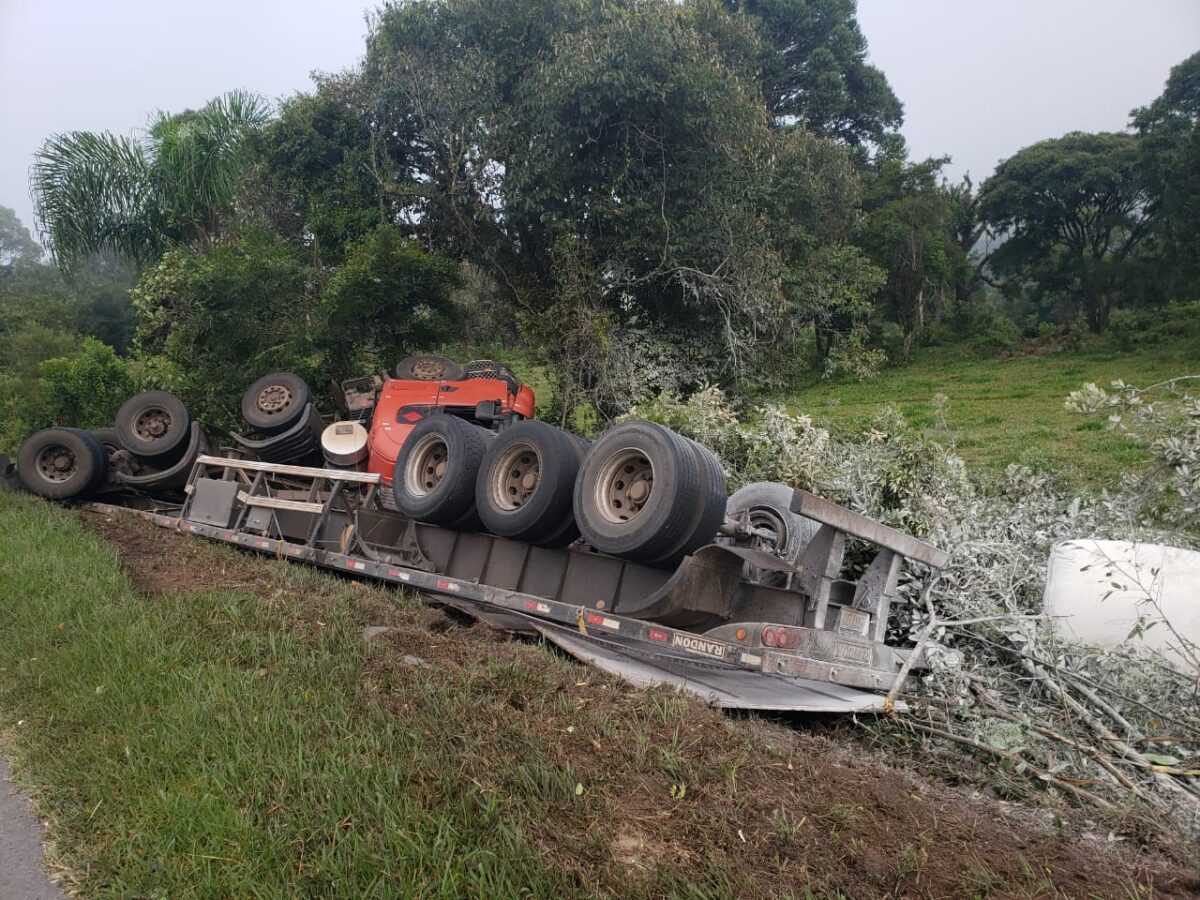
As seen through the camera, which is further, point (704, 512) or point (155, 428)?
point (155, 428)

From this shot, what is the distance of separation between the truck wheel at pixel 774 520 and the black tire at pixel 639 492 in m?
1.01

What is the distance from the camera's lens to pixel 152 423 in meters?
9.84

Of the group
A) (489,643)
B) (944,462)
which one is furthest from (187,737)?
(944,462)

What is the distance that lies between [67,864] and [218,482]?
19.1 feet

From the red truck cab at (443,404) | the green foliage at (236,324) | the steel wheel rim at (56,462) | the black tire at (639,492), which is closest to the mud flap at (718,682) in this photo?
the black tire at (639,492)

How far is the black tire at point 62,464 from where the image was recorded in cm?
971

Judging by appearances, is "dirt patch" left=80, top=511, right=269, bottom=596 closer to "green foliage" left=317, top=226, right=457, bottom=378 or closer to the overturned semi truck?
the overturned semi truck

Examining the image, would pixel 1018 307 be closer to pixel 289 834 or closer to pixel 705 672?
pixel 705 672

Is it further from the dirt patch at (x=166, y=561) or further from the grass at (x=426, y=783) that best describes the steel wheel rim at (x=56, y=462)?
the grass at (x=426, y=783)

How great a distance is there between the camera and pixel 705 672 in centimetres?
528

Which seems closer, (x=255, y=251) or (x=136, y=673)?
(x=136, y=673)

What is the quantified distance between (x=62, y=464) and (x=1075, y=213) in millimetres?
31037

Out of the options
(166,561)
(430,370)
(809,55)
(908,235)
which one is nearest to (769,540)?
(430,370)

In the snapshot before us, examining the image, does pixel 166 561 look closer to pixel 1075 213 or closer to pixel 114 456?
pixel 114 456
